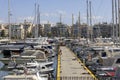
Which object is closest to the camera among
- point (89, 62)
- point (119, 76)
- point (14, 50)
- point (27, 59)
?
point (119, 76)

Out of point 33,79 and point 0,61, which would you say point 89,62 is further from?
point 33,79

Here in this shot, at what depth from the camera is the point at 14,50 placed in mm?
58844

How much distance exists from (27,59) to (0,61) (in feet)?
23.9

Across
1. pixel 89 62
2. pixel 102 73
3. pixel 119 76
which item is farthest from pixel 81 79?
pixel 89 62

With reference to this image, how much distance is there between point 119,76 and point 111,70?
6335 millimetres

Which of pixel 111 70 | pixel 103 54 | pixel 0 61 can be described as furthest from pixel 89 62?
pixel 0 61

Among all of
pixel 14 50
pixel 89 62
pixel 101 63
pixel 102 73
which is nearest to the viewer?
pixel 102 73

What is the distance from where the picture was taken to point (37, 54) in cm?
4516

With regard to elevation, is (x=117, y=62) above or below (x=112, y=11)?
below

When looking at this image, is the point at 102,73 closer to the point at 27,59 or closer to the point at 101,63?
the point at 101,63

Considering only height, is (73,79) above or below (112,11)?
below

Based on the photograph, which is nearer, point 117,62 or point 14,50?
point 117,62

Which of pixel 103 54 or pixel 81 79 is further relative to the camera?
pixel 103 54

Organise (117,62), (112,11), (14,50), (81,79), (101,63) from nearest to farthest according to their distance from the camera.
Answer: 1. (81,79)
2. (117,62)
3. (101,63)
4. (112,11)
5. (14,50)
